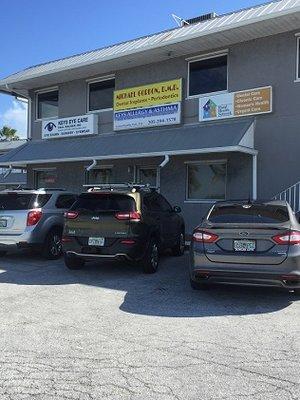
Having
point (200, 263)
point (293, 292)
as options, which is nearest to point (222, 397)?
point (200, 263)

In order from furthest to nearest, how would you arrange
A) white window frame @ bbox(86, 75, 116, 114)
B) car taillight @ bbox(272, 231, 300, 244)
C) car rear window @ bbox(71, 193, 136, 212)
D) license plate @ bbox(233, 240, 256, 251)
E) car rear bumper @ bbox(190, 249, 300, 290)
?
white window frame @ bbox(86, 75, 116, 114) < car rear window @ bbox(71, 193, 136, 212) < license plate @ bbox(233, 240, 256, 251) < car taillight @ bbox(272, 231, 300, 244) < car rear bumper @ bbox(190, 249, 300, 290)

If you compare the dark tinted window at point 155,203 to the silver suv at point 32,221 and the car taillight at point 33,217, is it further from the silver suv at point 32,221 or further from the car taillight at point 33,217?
the car taillight at point 33,217

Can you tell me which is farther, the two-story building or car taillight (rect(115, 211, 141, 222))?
the two-story building

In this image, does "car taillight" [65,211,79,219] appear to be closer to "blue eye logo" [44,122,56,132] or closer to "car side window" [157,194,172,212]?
"car side window" [157,194,172,212]

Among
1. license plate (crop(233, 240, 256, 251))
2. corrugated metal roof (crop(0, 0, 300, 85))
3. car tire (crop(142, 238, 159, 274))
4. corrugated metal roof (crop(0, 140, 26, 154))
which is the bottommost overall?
car tire (crop(142, 238, 159, 274))

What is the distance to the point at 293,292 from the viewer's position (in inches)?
313

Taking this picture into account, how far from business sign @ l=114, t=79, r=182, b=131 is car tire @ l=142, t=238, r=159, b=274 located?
617 centimetres

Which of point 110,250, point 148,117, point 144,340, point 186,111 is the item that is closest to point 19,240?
point 110,250

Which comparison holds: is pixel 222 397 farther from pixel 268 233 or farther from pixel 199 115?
pixel 199 115

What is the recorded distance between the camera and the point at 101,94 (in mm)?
17469

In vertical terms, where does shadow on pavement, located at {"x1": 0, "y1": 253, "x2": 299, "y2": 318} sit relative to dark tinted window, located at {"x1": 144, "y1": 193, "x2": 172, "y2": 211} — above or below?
below

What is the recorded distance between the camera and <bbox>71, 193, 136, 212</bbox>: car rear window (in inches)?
369

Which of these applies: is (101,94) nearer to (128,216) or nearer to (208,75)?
(208,75)

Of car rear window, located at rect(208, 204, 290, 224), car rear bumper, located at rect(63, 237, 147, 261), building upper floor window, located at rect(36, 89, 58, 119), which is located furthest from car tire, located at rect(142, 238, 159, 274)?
building upper floor window, located at rect(36, 89, 58, 119)
